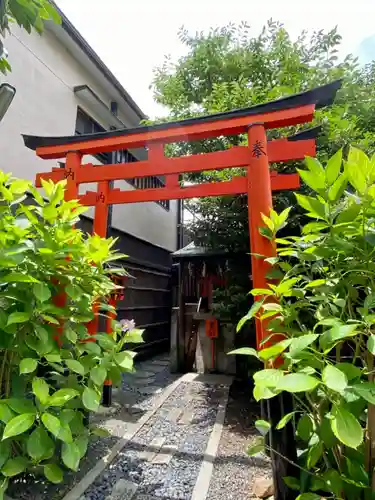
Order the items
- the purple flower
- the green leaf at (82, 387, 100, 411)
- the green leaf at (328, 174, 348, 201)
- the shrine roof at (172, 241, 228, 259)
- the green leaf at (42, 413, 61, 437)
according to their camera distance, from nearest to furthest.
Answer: the green leaf at (328, 174, 348, 201)
the green leaf at (42, 413, 61, 437)
the green leaf at (82, 387, 100, 411)
the purple flower
the shrine roof at (172, 241, 228, 259)

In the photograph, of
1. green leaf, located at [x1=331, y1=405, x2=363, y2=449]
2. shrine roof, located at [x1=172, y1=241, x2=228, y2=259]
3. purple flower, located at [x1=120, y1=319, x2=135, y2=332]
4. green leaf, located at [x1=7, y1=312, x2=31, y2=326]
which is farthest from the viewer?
shrine roof, located at [x1=172, y1=241, x2=228, y2=259]

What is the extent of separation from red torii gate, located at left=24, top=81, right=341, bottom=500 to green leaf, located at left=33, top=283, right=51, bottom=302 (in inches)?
64.5

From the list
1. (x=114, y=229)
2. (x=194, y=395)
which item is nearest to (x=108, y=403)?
(x=194, y=395)

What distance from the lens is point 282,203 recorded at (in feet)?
15.2

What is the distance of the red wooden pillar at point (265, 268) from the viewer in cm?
219

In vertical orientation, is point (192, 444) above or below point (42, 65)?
below

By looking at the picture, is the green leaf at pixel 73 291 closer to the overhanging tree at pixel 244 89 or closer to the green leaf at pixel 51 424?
the green leaf at pixel 51 424

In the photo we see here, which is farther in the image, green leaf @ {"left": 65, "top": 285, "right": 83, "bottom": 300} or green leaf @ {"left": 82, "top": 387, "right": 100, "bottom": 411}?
green leaf @ {"left": 65, "top": 285, "right": 83, "bottom": 300}

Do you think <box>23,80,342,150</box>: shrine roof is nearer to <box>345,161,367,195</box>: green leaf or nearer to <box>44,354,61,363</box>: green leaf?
<box>345,161,367,195</box>: green leaf

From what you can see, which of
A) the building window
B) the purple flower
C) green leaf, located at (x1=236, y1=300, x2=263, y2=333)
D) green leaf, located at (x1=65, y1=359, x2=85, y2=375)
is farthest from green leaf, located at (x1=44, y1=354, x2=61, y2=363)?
the building window

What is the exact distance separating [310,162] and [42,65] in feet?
19.9

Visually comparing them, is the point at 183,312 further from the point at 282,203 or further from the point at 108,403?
the point at 282,203

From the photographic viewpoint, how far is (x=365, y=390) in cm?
117

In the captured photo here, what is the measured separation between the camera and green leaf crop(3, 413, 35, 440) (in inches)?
63.0
